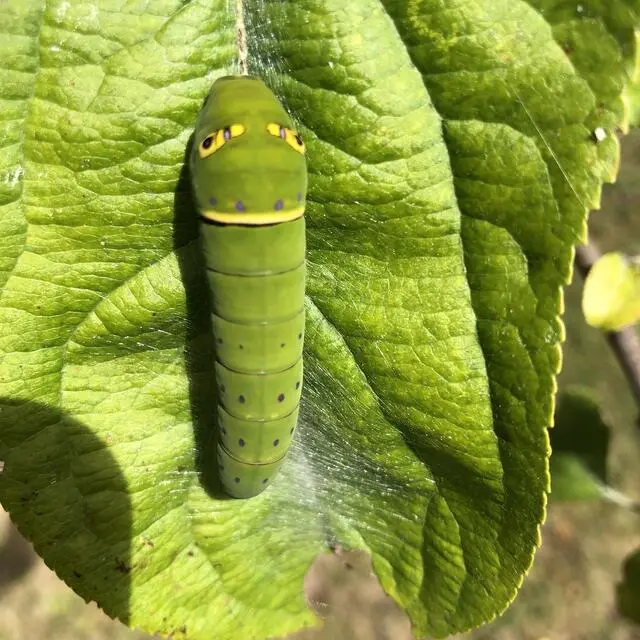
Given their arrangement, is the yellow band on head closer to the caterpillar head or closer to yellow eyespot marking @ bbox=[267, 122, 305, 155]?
the caterpillar head

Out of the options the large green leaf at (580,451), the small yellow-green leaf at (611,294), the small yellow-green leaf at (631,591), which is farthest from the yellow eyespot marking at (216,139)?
the small yellow-green leaf at (631,591)

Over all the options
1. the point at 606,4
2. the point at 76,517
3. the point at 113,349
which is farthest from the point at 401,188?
the point at 76,517

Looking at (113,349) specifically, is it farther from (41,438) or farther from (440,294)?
(440,294)

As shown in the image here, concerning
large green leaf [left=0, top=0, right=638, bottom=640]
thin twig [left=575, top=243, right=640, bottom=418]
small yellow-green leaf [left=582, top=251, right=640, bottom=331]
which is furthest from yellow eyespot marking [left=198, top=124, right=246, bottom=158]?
thin twig [left=575, top=243, right=640, bottom=418]

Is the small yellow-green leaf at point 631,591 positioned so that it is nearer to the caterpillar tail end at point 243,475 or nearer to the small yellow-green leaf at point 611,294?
the small yellow-green leaf at point 611,294

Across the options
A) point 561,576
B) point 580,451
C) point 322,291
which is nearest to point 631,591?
point 580,451

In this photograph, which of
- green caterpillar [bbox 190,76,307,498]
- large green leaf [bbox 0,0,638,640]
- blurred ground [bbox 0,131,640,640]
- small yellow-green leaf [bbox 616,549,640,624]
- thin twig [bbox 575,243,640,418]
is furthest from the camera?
blurred ground [bbox 0,131,640,640]

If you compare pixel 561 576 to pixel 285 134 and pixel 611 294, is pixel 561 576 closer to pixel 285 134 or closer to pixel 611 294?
pixel 611 294
